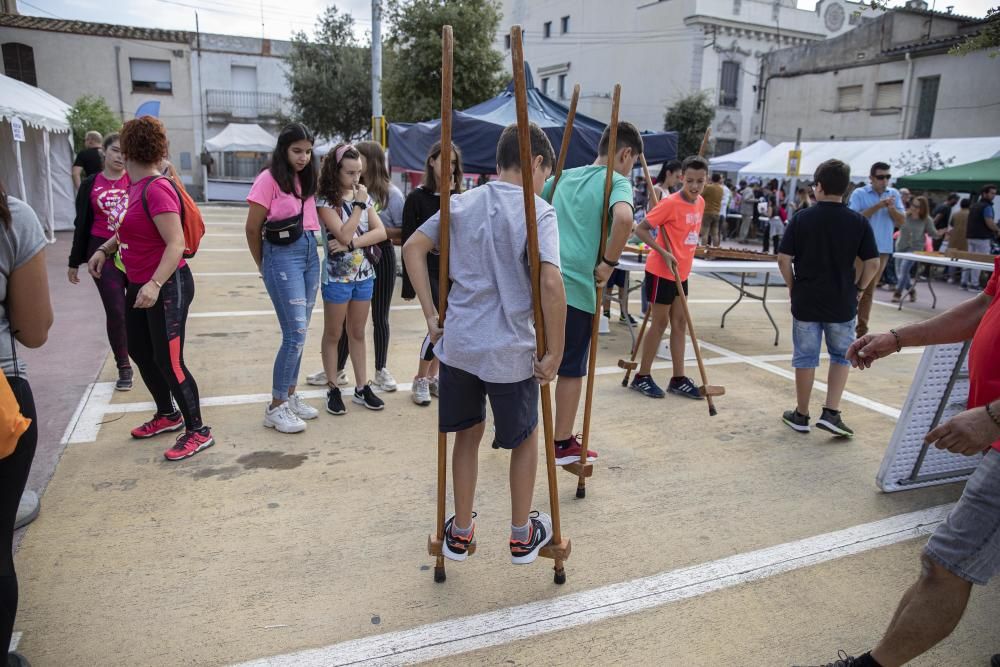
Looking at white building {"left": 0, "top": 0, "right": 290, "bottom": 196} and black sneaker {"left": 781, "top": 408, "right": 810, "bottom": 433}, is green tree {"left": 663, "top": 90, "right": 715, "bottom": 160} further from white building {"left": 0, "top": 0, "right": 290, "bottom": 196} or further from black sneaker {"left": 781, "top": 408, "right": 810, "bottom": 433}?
black sneaker {"left": 781, "top": 408, "right": 810, "bottom": 433}

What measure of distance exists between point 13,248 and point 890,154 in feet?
69.8

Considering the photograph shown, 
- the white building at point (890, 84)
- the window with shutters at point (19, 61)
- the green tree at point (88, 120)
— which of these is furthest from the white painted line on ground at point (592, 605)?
the window with shutters at point (19, 61)

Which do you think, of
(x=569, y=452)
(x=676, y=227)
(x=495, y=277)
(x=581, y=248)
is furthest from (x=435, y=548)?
(x=676, y=227)

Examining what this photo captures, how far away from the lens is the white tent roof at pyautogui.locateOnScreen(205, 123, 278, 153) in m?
27.6

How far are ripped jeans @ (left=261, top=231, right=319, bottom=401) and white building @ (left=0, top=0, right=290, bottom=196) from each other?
28353mm

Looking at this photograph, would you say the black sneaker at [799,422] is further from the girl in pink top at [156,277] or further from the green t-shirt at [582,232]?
the girl in pink top at [156,277]

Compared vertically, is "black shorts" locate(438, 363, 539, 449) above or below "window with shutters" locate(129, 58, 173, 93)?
below

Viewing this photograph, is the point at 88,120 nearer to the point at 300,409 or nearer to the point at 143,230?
the point at 300,409

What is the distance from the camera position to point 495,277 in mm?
2398

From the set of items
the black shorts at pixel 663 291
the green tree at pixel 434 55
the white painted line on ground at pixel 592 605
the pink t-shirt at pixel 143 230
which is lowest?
the white painted line on ground at pixel 592 605

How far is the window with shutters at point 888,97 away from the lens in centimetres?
2241

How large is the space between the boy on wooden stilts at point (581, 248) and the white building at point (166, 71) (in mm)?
29294

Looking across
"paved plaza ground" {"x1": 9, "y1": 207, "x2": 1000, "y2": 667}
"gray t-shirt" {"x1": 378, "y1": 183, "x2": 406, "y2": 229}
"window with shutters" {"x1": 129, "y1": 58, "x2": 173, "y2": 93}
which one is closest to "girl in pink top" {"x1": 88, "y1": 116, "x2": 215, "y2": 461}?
"paved plaza ground" {"x1": 9, "y1": 207, "x2": 1000, "y2": 667}

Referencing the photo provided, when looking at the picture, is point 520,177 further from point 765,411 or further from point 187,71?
point 187,71
